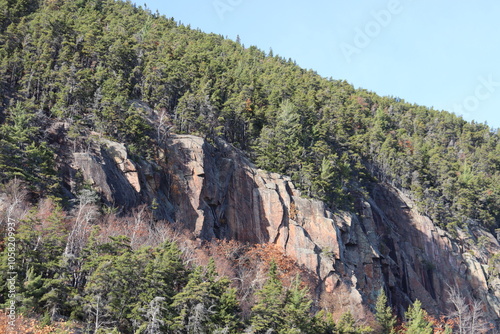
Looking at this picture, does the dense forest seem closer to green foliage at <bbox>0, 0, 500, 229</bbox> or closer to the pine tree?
green foliage at <bbox>0, 0, 500, 229</bbox>

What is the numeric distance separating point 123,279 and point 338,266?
27.4 meters

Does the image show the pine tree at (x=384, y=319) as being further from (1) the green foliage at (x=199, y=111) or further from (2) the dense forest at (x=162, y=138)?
(1) the green foliage at (x=199, y=111)

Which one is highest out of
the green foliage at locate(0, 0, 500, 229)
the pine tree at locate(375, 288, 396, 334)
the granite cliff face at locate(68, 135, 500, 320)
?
the green foliage at locate(0, 0, 500, 229)

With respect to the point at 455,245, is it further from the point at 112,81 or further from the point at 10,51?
the point at 10,51

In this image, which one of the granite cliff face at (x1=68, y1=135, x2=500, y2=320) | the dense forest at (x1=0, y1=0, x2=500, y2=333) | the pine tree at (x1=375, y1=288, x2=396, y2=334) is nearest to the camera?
the dense forest at (x1=0, y1=0, x2=500, y2=333)

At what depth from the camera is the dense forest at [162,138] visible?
84.5ft

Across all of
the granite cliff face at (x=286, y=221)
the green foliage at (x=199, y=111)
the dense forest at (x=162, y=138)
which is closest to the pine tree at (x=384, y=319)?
the dense forest at (x=162, y=138)

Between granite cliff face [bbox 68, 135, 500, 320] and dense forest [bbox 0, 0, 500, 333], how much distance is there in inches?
108

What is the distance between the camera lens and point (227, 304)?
1116 inches

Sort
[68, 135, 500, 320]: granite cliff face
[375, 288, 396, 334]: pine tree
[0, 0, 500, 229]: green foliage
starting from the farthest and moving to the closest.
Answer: [0, 0, 500, 229]: green foliage → [375, 288, 396, 334]: pine tree → [68, 135, 500, 320]: granite cliff face

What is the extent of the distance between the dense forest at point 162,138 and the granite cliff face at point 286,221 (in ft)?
8.97

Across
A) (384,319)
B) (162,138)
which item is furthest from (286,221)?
(162,138)

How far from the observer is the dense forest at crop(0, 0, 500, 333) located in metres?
25.8

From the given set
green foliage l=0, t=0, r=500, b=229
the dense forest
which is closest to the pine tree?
the dense forest
